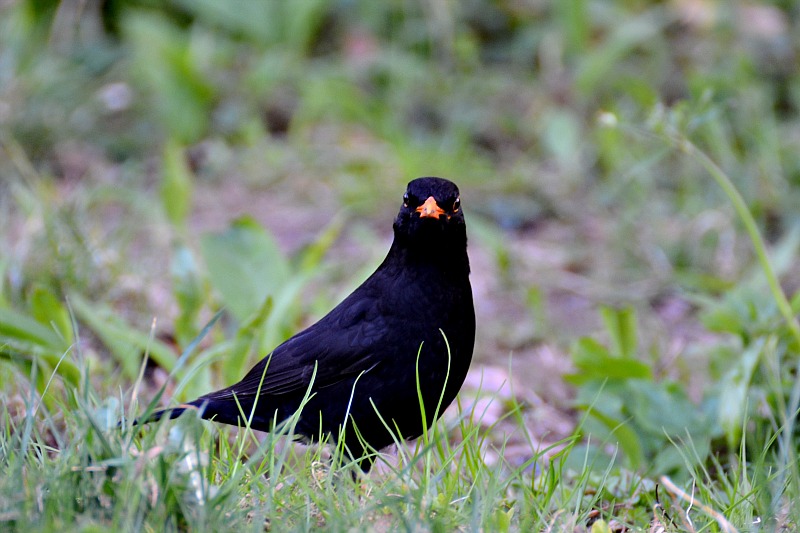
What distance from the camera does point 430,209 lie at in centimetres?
294

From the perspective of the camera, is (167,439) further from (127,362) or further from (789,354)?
(789,354)

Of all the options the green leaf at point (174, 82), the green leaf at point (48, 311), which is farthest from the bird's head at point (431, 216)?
the green leaf at point (174, 82)

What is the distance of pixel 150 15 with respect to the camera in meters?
7.35

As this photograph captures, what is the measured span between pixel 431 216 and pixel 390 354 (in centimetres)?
44

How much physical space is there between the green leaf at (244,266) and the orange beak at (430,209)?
4.50 feet

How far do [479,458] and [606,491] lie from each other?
56cm

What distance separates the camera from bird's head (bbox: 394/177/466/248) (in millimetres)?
2959

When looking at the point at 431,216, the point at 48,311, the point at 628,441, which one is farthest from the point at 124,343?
the point at 628,441

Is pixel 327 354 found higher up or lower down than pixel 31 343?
higher up

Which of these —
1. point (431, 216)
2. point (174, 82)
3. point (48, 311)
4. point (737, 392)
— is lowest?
point (737, 392)

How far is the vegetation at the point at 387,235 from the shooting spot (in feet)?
8.11

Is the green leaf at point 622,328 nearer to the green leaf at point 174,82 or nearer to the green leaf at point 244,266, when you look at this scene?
the green leaf at point 244,266

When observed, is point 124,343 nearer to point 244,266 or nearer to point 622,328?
point 244,266

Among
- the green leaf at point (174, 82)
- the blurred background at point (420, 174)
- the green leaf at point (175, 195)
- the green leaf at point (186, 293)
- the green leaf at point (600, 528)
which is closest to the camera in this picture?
the green leaf at point (600, 528)
